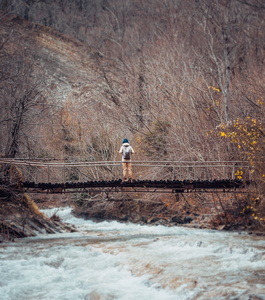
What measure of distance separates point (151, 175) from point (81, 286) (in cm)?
1682

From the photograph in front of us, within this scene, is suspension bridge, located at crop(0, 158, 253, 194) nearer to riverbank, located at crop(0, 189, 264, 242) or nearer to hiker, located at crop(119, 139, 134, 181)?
hiker, located at crop(119, 139, 134, 181)

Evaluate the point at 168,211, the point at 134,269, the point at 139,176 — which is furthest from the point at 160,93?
the point at 134,269

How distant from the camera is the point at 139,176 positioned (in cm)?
3047

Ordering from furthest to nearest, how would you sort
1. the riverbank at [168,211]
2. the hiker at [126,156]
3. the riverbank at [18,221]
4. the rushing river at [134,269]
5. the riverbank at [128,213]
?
the riverbank at [168,211] → the riverbank at [128,213] → the hiker at [126,156] → the riverbank at [18,221] → the rushing river at [134,269]

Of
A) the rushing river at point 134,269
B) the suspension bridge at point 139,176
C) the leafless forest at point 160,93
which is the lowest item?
the rushing river at point 134,269

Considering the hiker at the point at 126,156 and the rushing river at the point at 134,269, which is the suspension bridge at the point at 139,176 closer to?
the hiker at the point at 126,156

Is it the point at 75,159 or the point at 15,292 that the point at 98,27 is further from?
the point at 15,292

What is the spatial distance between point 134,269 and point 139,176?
632 inches

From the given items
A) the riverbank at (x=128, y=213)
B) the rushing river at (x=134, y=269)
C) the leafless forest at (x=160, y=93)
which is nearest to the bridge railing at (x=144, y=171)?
the leafless forest at (x=160, y=93)

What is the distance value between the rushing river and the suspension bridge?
106 inches

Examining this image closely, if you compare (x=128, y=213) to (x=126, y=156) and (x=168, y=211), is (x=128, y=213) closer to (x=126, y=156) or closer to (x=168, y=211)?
(x=168, y=211)

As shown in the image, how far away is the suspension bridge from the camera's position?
2197 centimetres

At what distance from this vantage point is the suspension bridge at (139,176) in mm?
21969

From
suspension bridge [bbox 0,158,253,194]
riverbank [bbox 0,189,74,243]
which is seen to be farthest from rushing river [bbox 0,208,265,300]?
suspension bridge [bbox 0,158,253,194]
